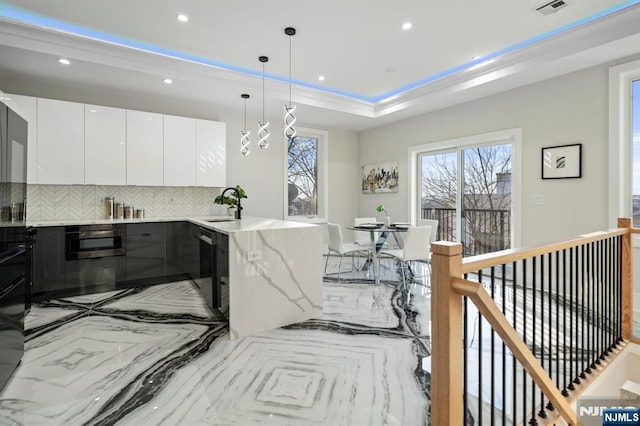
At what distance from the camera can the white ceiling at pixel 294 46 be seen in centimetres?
285

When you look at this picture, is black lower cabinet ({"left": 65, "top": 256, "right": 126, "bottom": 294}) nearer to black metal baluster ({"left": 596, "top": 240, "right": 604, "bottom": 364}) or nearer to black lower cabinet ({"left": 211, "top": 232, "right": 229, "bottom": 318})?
black lower cabinet ({"left": 211, "top": 232, "right": 229, "bottom": 318})

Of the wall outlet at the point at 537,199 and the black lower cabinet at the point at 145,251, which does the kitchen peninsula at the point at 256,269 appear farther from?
the wall outlet at the point at 537,199

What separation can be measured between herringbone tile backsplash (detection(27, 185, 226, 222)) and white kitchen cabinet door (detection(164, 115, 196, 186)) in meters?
0.38

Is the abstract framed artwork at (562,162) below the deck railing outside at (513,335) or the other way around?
the other way around

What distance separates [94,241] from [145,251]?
0.56 m

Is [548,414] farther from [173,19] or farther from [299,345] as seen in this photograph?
[173,19]

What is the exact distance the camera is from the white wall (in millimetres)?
3471

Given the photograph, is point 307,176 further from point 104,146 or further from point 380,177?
point 104,146


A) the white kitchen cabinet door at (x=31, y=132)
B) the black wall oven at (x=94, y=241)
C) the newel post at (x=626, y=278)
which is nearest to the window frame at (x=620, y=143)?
the newel post at (x=626, y=278)

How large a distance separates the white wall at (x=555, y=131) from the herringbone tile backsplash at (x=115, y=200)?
13.2 ft

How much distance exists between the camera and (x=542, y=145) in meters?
3.94

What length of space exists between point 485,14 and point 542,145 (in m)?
1.86

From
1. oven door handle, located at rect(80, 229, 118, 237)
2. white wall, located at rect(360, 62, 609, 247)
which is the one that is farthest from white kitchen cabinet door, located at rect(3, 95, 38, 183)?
white wall, located at rect(360, 62, 609, 247)

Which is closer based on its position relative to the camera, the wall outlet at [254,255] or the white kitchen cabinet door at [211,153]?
the wall outlet at [254,255]
